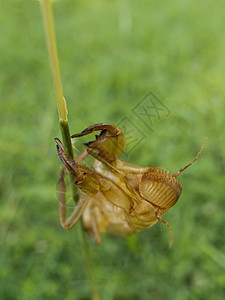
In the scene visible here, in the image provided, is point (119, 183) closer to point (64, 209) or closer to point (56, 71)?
point (64, 209)

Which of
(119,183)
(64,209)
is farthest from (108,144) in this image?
(64,209)

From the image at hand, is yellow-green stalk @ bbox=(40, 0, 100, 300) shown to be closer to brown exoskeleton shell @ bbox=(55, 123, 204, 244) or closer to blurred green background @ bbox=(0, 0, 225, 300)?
brown exoskeleton shell @ bbox=(55, 123, 204, 244)

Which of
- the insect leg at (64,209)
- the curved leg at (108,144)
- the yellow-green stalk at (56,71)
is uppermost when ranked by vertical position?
the yellow-green stalk at (56,71)

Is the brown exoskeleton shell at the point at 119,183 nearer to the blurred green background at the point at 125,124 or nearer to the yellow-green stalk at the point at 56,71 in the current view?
the yellow-green stalk at the point at 56,71

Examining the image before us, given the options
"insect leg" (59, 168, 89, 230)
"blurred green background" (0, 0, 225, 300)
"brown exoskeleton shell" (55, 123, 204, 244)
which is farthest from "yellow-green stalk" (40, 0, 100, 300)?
"blurred green background" (0, 0, 225, 300)

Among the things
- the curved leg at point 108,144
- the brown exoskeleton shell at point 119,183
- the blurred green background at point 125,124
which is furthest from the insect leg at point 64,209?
the blurred green background at point 125,124

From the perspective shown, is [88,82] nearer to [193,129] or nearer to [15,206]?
[193,129]
